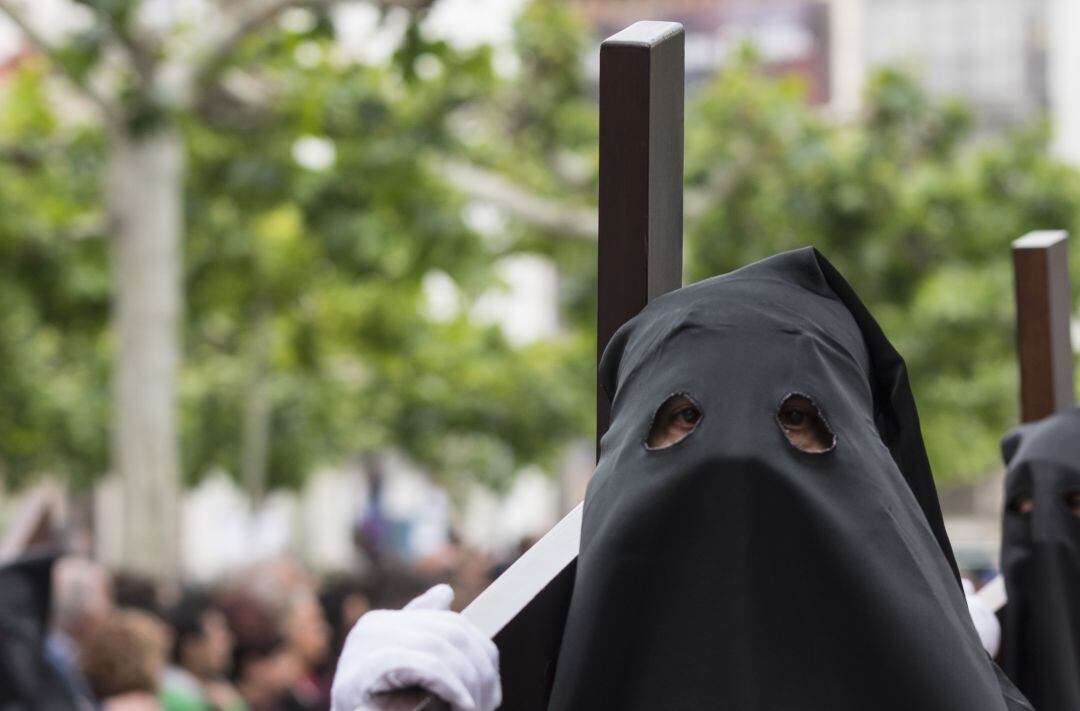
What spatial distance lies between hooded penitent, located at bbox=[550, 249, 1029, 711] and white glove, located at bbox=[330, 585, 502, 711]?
0.09 metres

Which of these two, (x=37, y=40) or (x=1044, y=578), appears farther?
(x=37, y=40)

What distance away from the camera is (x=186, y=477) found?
25.8 metres

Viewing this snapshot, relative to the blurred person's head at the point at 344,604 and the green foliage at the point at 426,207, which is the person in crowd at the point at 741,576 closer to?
the blurred person's head at the point at 344,604

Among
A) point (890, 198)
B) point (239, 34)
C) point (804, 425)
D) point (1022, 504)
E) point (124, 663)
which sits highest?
point (804, 425)

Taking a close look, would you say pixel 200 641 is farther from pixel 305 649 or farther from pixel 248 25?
pixel 248 25

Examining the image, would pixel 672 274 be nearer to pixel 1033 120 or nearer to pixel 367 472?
A: pixel 1033 120

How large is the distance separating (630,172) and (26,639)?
2.81 metres

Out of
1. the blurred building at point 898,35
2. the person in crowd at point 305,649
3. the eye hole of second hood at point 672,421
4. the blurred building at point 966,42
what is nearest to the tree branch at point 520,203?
the person in crowd at point 305,649

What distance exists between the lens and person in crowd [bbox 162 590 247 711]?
746 centimetres

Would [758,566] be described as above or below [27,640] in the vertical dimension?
above

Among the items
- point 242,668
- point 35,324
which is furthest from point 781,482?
point 35,324

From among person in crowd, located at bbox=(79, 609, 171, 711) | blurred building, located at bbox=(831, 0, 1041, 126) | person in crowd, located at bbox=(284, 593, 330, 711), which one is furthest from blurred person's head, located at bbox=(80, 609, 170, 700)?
blurred building, located at bbox=(831, 0, 1041, 126)

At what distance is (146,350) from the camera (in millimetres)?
10656

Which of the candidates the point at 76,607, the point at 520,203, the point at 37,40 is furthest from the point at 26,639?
the point at 520,203
